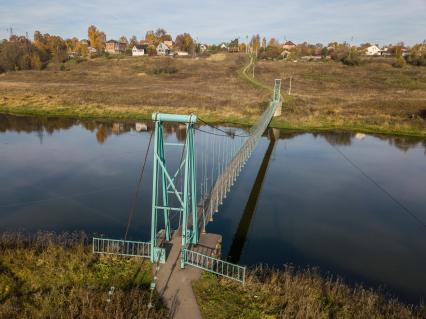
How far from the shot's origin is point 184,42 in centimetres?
11400

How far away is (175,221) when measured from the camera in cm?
1445

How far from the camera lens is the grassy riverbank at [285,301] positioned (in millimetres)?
8180

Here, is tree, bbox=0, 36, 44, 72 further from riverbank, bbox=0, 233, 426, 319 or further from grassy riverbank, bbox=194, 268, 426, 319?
grassy riverbank, bbox=194, 268, 426, 319

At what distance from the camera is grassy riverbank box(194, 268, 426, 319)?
8180mm

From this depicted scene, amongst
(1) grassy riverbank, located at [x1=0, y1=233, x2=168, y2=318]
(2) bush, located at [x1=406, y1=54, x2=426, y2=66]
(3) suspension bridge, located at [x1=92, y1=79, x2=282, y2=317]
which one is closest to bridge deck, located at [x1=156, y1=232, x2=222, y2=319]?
(3) suspension bridge, located at [x1=92, y1=79, x2=282, y2=317]

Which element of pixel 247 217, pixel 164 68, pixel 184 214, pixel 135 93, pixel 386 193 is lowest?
pixel 247 217

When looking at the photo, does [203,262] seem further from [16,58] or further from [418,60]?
[418,60]

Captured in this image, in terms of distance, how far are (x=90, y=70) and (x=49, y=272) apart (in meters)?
69.7

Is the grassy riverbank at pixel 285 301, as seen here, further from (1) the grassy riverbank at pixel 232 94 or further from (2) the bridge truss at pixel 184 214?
(1) the grassy riverbank at pixel 232 94

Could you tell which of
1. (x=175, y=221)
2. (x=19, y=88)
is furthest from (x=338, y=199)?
(x=19, y=88)

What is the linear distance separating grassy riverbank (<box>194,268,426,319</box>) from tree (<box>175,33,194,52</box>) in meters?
106

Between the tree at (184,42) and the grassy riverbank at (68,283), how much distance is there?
343 ft

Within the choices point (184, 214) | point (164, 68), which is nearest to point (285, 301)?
point (184, 214)

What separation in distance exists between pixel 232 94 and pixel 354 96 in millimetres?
17207
